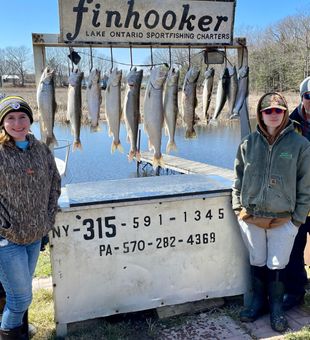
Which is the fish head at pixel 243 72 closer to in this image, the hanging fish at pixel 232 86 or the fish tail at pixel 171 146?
the hanging fish at pixel 232 86

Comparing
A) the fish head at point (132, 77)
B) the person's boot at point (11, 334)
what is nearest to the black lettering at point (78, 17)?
the fish head at point (132, 77)

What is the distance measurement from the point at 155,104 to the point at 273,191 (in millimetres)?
1128

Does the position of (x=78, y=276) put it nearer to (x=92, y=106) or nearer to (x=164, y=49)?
(x=92, y=106)

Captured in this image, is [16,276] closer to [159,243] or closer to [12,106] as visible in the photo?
[12,106]

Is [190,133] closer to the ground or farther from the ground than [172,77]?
closer to the ground

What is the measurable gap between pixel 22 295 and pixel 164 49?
236cm

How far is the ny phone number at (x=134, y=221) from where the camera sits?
118 inches

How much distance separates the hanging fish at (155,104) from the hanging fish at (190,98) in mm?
212

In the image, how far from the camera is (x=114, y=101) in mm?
3137

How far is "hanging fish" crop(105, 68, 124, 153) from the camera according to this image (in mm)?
3105

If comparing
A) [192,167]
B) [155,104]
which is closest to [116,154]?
[192,167]

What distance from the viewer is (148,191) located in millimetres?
3264

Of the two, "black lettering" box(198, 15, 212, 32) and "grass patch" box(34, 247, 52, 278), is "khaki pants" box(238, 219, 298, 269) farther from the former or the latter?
"grass patch" box(34, 247, 52, 278)

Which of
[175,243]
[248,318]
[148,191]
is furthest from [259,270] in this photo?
[148,191]
